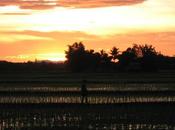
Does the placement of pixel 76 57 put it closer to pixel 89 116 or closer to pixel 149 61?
pixel 149 61

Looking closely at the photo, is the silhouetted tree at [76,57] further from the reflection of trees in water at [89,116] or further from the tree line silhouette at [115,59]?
the reflection of trees in water at [89,116]

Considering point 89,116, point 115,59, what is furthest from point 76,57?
point 89,116

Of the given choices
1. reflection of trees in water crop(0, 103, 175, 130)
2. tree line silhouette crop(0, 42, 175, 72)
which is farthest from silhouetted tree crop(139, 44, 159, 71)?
reflection of trees in water crop(0, 103, 175, 130)

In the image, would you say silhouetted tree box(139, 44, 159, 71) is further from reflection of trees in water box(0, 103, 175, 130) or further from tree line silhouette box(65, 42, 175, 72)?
reflection of trees in water box(0, 103, 175, 130)

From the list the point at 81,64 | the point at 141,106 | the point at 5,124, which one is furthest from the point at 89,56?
the point at 5,124

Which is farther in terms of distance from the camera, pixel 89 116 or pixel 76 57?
pixel 76 57

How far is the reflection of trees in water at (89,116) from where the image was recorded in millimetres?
15867

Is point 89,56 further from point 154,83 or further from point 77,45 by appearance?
point 154,83

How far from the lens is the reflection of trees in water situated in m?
15.9

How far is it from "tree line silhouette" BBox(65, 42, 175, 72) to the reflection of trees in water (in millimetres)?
47798

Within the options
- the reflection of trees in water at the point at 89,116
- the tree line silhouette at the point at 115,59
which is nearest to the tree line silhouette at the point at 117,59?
the tree line silhouette at the point at 115,59

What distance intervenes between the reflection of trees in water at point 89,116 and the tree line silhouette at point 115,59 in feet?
157

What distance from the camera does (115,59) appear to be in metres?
77.1

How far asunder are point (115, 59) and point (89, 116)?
59.3 meters
